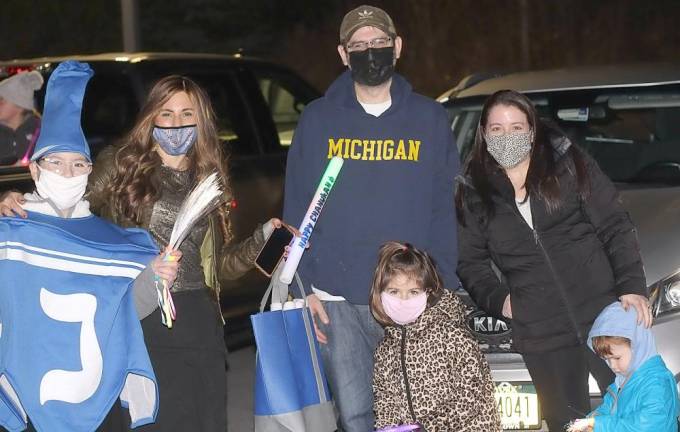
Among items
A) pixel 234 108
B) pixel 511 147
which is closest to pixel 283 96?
pixel 234 108

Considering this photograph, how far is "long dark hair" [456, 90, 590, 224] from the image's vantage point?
4957mm

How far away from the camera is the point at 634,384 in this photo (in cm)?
483

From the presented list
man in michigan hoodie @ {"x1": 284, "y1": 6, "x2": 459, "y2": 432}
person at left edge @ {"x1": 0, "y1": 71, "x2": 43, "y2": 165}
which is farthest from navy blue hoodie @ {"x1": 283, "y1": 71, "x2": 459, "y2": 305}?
person at left edge @ {"x1": 0, "y1": 71, "x2": 43, "y2": 165}

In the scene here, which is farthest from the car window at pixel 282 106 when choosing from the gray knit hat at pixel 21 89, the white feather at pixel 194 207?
the white feather at pixel 194 207

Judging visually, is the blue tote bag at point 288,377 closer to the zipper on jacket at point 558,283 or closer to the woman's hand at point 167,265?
the woman's hand at point 167,265

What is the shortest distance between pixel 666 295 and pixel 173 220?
2.21m

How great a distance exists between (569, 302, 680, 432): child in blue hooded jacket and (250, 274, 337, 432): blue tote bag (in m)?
0.98

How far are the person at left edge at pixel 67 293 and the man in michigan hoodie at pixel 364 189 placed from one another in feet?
2.76

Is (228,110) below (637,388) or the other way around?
the other way around

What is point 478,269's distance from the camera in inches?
205

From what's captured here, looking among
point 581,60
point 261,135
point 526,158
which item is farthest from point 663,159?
point 581,60

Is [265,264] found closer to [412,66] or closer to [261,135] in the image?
[261,135]

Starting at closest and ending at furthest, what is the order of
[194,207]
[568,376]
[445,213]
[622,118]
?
[194,207], [568,376], [445,213], [622,118]

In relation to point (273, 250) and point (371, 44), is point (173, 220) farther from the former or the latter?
point (371, 44)
